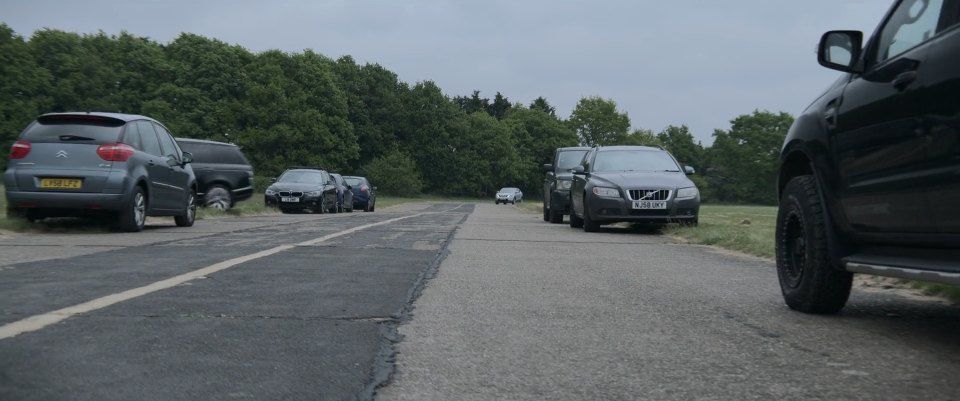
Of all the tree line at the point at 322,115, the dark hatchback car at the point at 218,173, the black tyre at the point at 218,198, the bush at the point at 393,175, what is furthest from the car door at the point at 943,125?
the bush at the point at 393,175

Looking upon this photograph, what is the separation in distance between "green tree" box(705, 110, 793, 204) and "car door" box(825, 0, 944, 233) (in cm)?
9834

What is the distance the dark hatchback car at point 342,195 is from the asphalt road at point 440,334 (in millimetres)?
21856

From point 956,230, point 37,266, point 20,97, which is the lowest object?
point 37,266

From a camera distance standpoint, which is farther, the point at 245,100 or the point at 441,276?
the point at 245,100

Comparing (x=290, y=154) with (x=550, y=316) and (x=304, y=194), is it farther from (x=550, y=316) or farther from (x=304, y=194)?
(x=550, y=316)

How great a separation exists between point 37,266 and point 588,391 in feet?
18.3

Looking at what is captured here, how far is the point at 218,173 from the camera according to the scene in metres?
21.6

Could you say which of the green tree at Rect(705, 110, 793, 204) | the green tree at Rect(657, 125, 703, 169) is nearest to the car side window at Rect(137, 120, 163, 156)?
the green tree at Rect(705, 110, 793, 204)

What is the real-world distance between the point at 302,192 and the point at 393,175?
57.2m

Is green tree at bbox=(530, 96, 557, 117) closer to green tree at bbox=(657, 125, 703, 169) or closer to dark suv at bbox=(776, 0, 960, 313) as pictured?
green tree at bbox=(657, 125, 703, 169)

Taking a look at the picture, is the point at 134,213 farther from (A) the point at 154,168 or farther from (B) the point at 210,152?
(B) the point at 210,152

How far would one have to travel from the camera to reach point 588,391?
125 inches

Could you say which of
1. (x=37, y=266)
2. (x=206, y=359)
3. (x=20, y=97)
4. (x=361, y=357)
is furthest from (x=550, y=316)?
(x=20, y=97)

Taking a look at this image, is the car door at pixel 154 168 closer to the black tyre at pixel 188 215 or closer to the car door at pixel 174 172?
the car door at pixel 174 172
